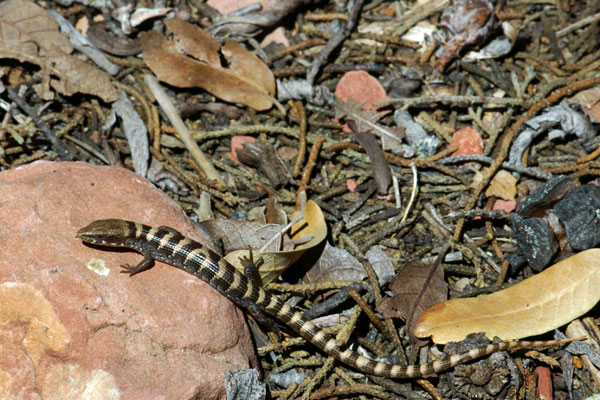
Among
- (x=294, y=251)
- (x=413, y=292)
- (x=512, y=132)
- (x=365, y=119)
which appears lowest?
(x=413, y=292)

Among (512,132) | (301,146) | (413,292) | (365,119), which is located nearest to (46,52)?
(301,146)

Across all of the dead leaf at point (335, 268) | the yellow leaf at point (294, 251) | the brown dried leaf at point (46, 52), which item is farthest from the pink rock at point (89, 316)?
the brown dried leaf at point (46, 52)

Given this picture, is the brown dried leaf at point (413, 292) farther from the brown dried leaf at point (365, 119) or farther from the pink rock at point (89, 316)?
the brown dried leaf at point (365, 119)

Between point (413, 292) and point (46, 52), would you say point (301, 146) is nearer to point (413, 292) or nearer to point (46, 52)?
point (413, 292)

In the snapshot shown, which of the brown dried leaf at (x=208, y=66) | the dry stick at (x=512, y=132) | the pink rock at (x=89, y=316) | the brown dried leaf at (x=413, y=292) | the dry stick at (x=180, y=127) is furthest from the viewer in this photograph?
the brown dried leaf at (x=208, y=66)

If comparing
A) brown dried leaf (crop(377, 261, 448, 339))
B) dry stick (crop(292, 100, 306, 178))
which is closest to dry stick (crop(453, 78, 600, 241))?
brown dried leaf (crop(377, 261, 448, 339))

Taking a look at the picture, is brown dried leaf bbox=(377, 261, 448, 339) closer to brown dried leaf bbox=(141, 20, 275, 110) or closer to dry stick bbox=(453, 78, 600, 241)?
dry stick bbox=(453, 78, 600, 241)
